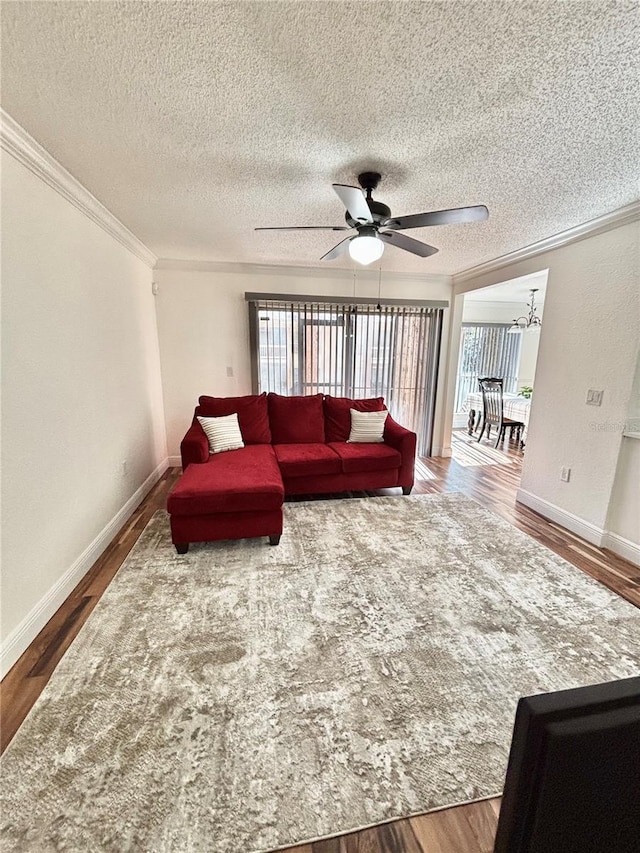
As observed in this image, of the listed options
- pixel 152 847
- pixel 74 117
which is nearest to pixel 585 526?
pixel 152 847

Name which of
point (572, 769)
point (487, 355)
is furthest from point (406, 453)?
point (487, 355)

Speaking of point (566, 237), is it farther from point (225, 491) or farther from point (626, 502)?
point (225, 491)

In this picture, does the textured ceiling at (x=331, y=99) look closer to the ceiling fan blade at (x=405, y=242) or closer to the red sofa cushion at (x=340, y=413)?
the ceiling fan blade at (x=405, y=242)

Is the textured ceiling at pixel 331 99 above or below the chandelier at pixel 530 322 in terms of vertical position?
above

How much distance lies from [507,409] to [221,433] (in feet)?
15.4

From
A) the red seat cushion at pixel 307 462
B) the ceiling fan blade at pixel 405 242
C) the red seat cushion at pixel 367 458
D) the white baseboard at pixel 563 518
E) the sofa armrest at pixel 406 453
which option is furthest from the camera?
the sofa armrest at pixel 406 453

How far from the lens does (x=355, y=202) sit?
1780 millimetres

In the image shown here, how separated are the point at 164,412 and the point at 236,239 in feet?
7.09

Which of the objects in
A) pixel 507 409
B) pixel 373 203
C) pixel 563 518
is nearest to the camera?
pixel 373 203

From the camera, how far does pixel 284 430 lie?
3748 millimetres

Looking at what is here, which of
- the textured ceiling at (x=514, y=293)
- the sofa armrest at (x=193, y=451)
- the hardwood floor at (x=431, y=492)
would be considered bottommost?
the hardwood floor at (x=431, y=492)

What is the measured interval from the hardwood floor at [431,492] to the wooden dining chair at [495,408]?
1.59 feet

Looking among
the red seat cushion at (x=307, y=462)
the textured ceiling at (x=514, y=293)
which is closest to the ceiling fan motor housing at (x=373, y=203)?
the red seat cushion at (x=307, y=462)

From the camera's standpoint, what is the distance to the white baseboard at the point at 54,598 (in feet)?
5.22
